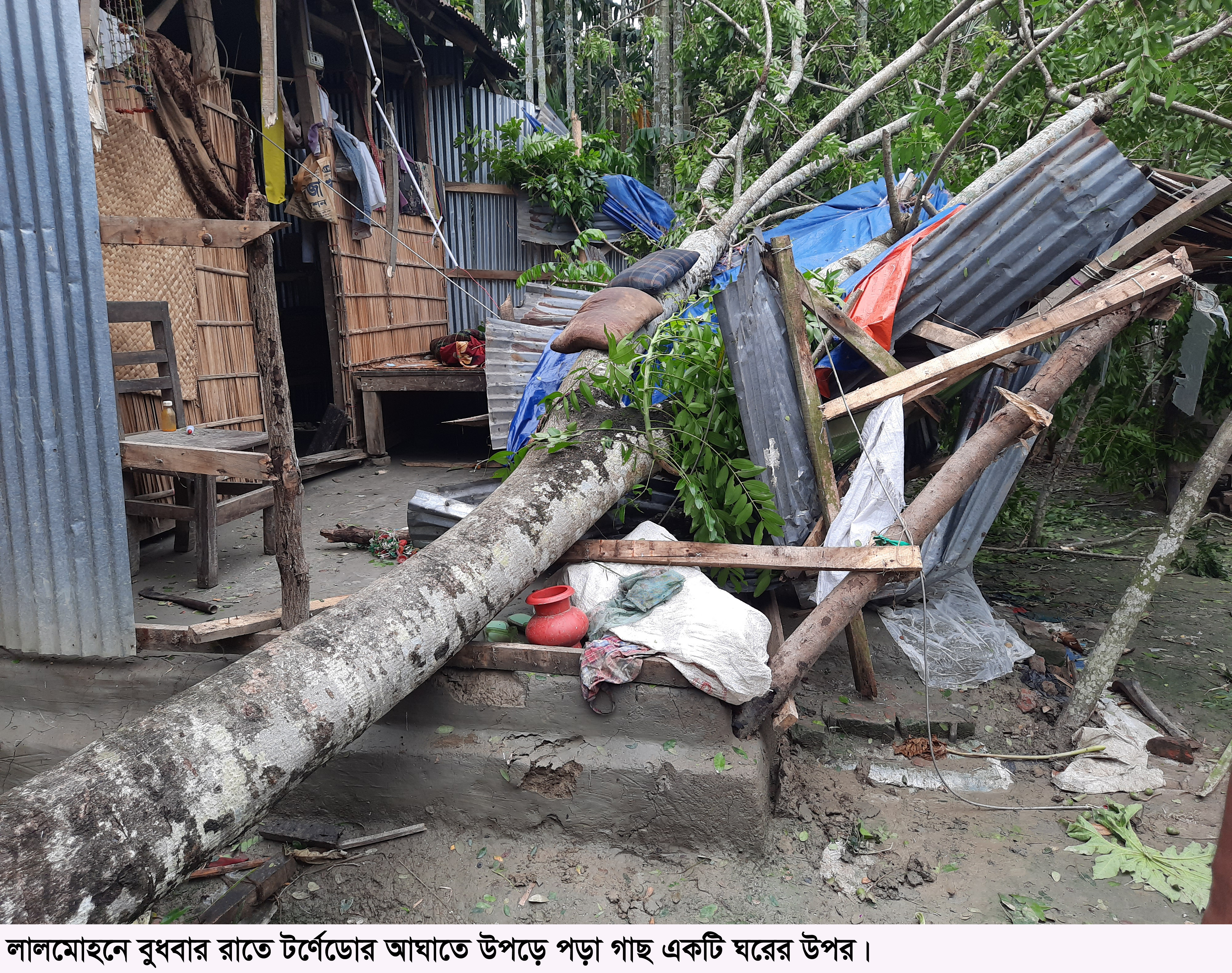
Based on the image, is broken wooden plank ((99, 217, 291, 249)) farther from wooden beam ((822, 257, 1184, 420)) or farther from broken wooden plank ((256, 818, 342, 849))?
wooden beam ((822, 257, 1184, 420))

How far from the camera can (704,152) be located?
9531 mm

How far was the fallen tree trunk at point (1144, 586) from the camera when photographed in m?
3.77

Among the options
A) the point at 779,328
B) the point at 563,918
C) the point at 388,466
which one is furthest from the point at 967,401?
the point at 388,466

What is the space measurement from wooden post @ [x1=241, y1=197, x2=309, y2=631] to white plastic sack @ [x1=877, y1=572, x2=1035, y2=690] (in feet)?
9.96

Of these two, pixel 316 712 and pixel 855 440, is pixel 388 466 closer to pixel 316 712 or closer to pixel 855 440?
pixel 855 440

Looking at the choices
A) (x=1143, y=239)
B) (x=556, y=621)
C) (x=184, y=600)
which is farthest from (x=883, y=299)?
(x=184, y=600)

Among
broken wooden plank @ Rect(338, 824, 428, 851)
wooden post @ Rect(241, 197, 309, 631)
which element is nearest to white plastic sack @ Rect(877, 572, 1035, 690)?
broken wooden plank @ Rect(338, 824, 428, 851)

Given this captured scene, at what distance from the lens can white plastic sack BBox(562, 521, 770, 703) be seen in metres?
2.95

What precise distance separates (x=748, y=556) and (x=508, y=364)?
3295mm

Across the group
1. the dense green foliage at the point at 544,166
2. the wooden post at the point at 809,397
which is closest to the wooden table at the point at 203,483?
the wooden post at the point at 809,397

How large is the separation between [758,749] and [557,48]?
20.1 meters

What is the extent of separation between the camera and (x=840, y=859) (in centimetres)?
294

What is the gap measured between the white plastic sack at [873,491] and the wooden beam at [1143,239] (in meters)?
1.05

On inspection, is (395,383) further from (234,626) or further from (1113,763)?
(1113,763)
